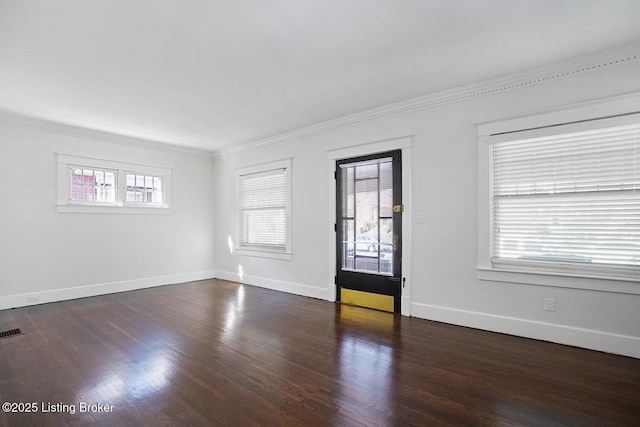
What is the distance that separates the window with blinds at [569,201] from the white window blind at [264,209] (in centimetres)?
332

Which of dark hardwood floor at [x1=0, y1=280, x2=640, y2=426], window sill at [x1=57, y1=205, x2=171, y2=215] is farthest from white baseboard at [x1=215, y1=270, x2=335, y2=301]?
window sill at [x1=57, y1=205, x2=171, y2=215]

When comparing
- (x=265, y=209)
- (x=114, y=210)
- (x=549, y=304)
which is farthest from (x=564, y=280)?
(x=114, y=210)

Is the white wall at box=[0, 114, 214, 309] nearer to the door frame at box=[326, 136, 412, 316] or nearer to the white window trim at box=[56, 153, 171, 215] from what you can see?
the white window trim at box=[56, 153, 171, 215]

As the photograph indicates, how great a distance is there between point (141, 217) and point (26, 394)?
13.0ft

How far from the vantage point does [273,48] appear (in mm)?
2816

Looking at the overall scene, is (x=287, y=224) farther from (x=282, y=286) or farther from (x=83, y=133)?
(x=83, y=133)

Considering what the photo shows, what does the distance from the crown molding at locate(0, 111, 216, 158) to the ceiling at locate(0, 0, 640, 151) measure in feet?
0.82

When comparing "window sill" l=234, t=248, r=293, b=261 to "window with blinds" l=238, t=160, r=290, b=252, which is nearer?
"window sill" l=234, t=248, r=293, b=261

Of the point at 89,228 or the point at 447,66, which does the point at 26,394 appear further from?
Result: the point at 447,66

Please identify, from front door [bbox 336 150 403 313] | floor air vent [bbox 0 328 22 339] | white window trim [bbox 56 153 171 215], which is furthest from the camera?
white window trim [bbox 56 153 171 215]

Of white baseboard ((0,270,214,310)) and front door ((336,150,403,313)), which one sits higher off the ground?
front door ((336,150,403,313))

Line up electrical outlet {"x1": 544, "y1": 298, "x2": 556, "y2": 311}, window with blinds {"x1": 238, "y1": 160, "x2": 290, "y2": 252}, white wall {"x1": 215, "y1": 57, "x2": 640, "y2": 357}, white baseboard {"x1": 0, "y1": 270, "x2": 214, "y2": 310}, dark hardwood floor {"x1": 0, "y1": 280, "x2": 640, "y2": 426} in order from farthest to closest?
window with blinds {"x1": 238, "y1": 160, "x2": 290, "y2": 252} → white baseboard {"x1": 0, "y1": 270, "x2": 214, "y2": 310} → electrical outlet {"x1": 544, "y1": 298, "x2": 556, "y2": 311} → white wall {"x1": 215, "y1": 57, "x2": 640, "y2": 357} → dark hardwood floor {"x1": 0, "y1": 280, "x2": 640, "y2": 426}

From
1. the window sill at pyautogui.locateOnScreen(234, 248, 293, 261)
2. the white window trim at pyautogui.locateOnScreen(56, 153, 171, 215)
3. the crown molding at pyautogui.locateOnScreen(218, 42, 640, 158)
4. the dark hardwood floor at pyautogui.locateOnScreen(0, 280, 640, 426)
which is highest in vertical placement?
the crown molding at pyautogui.locateOnScreen(218, 42, 640, 158)

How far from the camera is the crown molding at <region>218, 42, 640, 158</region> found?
2905mm
